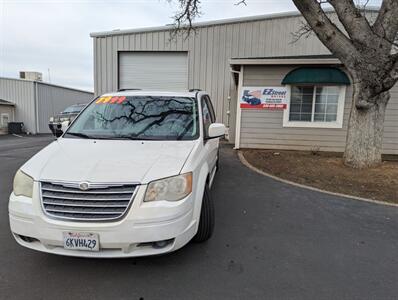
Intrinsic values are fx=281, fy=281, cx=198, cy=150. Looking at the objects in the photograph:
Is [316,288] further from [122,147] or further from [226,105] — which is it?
[226,105]

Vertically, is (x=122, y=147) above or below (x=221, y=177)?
above

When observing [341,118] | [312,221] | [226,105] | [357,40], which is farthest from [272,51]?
[312,221]

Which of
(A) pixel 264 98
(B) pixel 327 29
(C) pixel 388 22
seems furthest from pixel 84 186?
(A) pixel 264 98

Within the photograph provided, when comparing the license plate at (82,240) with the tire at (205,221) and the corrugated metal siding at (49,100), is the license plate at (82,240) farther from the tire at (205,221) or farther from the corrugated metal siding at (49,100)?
the corrugated metal siding at (49,100)

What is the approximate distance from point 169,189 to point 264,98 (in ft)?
27.7

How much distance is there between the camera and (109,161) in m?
2.75

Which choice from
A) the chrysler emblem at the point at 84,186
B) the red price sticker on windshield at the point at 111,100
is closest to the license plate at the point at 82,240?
the chrysler emblem at the point at 84,186

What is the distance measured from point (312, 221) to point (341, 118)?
703 cm

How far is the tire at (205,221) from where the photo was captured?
10.4ft

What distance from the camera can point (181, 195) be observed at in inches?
102

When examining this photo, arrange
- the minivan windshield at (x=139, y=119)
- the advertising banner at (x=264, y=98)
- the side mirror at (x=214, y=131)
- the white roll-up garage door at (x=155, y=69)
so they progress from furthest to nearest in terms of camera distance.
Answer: the white roll-up garage door at (x=155, y=69), the advertising banner at (x=264, y=98), the side mirror at (x=214, y=131), the minivan windshield at (x=139, y=119)

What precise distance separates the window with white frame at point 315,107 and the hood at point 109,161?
25.9ft

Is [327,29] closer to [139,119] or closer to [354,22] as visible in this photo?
[354,22]

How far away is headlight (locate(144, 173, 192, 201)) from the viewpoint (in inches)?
98.4
